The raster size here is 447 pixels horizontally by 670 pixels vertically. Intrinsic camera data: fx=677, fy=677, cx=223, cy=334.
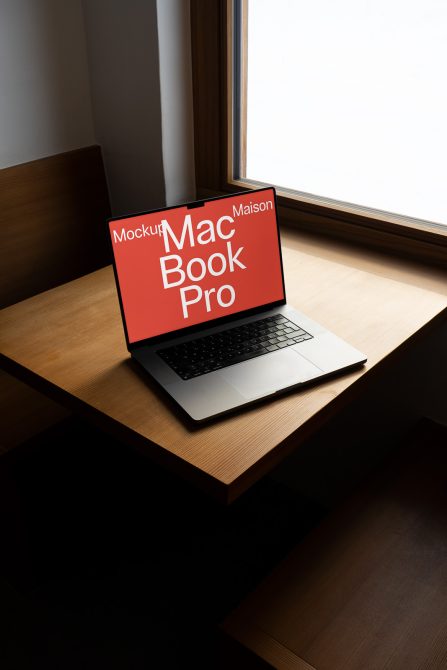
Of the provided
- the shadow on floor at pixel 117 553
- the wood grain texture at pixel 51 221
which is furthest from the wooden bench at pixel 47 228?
the shadow on floor at pixel 117 553

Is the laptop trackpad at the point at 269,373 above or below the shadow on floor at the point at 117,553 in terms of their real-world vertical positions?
above

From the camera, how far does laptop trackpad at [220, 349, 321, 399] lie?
3.27 feet

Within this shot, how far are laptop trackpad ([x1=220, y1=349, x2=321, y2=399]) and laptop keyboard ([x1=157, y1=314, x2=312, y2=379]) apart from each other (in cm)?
2

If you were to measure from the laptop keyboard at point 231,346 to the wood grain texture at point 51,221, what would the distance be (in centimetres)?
65

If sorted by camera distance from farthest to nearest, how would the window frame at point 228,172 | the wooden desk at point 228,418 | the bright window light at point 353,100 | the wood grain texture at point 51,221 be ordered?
the wood grain texture at point 51,221
the window frame at point 228,172
the bright window light at point 353,100
the wooden desk at point 228,418

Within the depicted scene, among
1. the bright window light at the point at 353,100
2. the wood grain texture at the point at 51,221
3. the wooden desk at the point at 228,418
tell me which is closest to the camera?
the wooden desk at the point at 228,418

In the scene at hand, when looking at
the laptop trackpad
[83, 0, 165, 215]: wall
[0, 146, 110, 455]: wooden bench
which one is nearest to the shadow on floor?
[0, 146, 110, 455]: wooden bench

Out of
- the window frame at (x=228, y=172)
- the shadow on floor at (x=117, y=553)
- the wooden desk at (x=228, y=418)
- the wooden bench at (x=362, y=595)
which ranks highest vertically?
the window frame at (x=228, y=172)

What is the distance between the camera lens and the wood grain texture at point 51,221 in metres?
1.55

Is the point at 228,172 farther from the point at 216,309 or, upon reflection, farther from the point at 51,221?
the point at 216,309

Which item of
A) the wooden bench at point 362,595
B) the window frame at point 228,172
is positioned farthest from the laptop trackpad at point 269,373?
the window frame at point 228,172

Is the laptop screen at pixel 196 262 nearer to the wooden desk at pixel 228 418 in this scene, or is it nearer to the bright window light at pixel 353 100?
the wooden desk at pixel 228 418

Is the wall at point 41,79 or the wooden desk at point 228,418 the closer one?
the wooden desk at point 228,418

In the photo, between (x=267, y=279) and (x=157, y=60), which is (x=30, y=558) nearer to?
(x=267, y=279)
